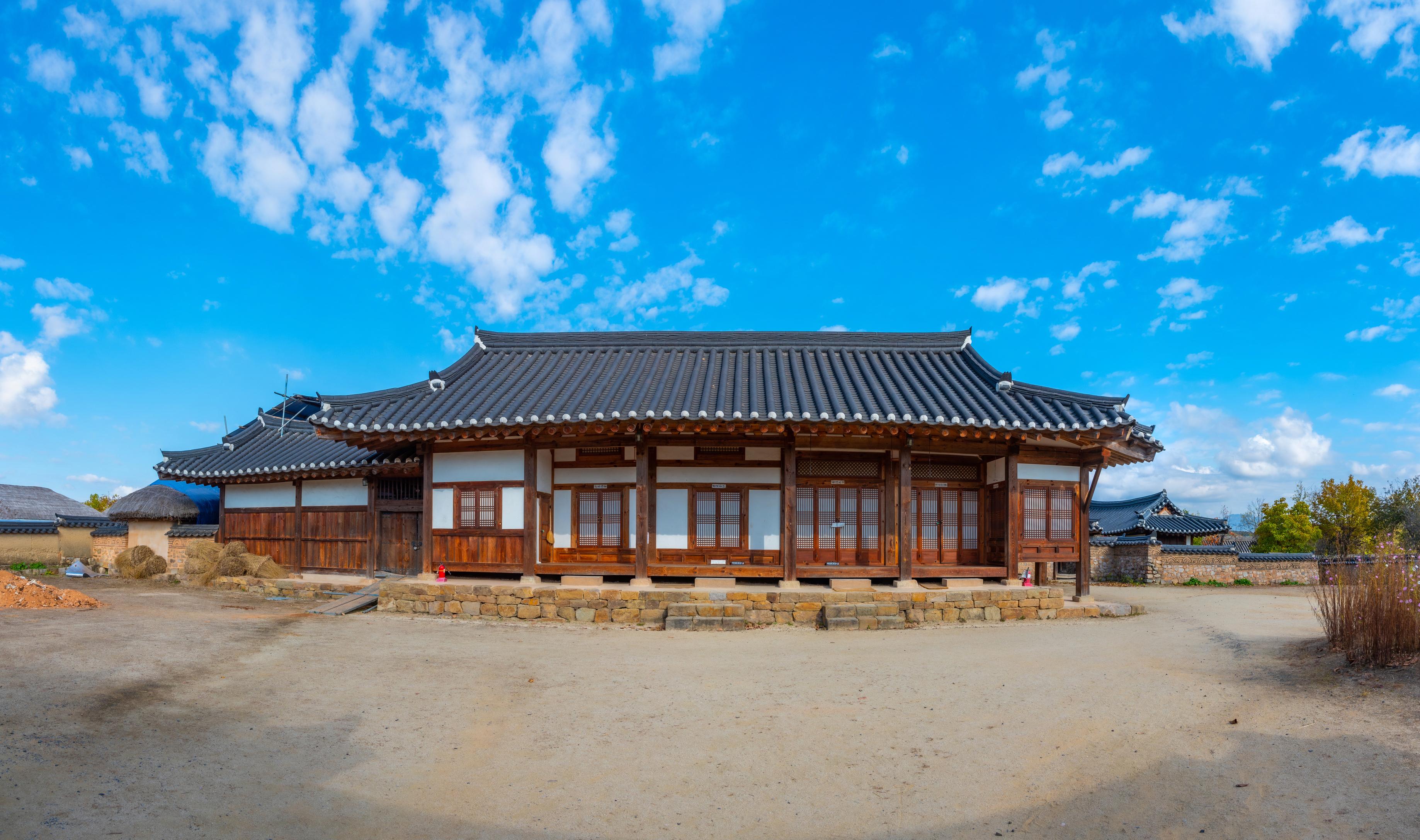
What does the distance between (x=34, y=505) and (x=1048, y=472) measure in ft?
136

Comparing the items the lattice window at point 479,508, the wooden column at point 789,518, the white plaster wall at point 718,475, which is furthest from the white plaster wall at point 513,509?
the wooden column at point 789,518

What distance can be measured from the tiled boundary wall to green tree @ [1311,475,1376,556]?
25.3ft

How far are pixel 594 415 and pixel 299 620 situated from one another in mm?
6707

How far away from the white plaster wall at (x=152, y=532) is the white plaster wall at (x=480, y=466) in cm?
1293

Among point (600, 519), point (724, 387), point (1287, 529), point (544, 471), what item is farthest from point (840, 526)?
point (1287, 529)

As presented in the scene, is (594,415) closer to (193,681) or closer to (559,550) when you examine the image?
(559,550)

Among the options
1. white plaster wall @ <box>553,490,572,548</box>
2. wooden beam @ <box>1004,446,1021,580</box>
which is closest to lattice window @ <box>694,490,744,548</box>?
white plaster wall @ <box>553,490,572,548</box>

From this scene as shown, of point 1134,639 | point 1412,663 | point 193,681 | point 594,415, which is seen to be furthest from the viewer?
point 594,415

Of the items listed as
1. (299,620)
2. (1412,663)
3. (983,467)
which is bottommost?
(299,620)

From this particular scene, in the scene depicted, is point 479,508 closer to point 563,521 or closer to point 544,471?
point 544,471

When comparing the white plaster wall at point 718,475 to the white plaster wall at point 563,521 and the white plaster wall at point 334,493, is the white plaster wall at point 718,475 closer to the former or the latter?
the white plaster wall at point 563,521

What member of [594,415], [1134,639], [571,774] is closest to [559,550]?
[594,415]

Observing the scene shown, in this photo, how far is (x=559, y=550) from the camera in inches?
566

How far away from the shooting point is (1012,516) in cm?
1384
